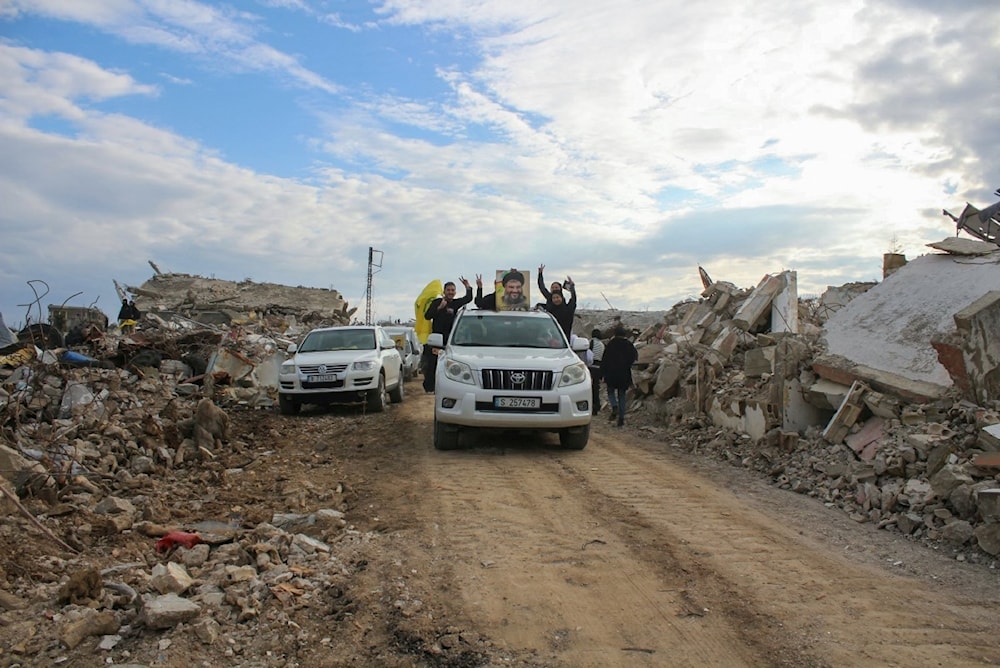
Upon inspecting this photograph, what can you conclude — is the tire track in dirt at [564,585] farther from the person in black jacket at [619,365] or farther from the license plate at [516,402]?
the person in black jacket at [619,365]

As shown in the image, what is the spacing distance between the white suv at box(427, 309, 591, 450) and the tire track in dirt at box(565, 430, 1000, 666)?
200 cm

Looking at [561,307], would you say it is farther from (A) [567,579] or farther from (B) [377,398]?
(A) [567,579]

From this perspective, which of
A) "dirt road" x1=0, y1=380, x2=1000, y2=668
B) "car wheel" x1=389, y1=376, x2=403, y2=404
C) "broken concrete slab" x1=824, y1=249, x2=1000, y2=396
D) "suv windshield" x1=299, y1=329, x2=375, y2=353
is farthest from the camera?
"car wheel" x1=389, y1=376, x2=403, y2=404

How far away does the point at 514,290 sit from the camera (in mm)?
14625

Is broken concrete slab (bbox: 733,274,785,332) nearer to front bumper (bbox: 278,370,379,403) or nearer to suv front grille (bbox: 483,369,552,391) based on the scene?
suv front grille (bbox: 483,369,552,391)

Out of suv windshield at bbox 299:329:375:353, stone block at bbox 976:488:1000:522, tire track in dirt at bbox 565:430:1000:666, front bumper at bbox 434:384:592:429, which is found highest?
suv windshield at bbox 299:329:375:353

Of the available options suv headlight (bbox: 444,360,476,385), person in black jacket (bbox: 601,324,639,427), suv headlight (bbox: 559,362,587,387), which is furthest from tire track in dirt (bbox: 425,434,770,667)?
person in black jacket (bbox: 601,324,639,427)

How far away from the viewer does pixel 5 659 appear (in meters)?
3.55

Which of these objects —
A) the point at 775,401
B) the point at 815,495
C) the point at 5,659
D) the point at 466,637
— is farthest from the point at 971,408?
the point at 5,659

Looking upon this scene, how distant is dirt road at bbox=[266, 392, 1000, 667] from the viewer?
12.4 ft

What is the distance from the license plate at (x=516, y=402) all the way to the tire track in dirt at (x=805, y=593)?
202cm

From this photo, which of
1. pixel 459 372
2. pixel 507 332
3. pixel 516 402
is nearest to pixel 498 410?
pixel 516 402

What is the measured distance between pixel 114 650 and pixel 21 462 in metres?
3.48

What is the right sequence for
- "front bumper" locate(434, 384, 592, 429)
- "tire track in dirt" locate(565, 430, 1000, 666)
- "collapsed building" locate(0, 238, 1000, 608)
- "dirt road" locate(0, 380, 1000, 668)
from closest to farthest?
"dirt road" locate(0, 380, 1000, 668)
"tire track in dirt" locate(565, 430, 1000, 666)
"collapsed building" locate(0, 238, 1000, 608)
"front bumper" locate(434, 384, 592, 429)
